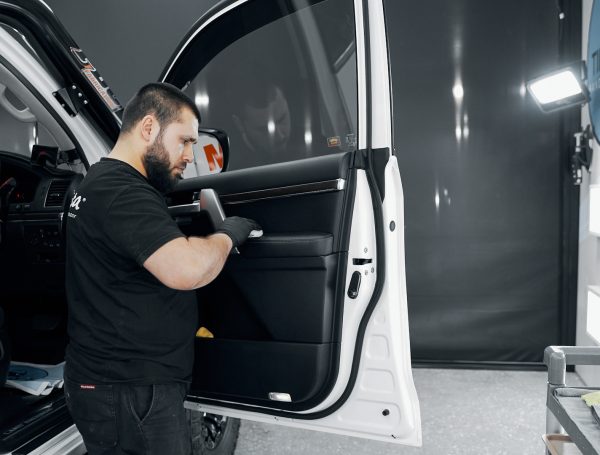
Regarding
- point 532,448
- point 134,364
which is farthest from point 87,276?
point 532,448

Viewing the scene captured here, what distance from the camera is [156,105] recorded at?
1.49 meters

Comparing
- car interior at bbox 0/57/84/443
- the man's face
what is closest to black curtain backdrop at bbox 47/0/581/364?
car interior at bbox 0/57/84/443

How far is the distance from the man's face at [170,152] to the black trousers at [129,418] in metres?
0.60

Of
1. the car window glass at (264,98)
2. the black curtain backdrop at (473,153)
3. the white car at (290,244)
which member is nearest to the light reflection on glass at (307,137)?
the car window glass at (264,98)

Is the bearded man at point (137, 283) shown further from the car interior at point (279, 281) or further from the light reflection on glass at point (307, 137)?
the light reflection on glass at point (307, 137)

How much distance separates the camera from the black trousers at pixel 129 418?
143cm

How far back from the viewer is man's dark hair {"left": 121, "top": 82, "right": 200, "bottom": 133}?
148 cm

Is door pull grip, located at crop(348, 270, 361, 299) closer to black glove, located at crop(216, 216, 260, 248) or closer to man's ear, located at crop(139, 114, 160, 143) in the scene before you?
black glove, located at crop(216, 216, 260, 248)

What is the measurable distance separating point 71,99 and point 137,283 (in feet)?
3.65

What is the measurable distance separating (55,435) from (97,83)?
4.57 ft

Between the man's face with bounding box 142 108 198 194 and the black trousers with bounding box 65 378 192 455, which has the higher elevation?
the man's face with bounding box 142 108 198 194

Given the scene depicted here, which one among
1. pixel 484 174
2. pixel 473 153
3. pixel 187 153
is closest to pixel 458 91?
pixel 473 153

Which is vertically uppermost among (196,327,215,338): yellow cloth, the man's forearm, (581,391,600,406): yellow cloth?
the man's forearm

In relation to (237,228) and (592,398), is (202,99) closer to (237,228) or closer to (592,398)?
(237,228)
